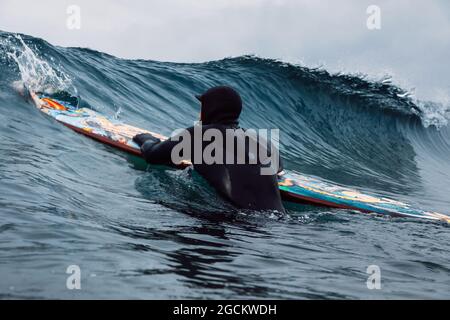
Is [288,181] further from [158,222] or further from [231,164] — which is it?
[158,222]

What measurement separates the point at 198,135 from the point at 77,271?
7.51ft

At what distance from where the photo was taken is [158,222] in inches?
139

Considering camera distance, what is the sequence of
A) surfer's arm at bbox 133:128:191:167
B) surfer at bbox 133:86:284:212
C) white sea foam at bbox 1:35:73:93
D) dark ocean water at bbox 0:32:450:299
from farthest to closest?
white sea foam at bbox 1:35:73:93 < surfer's arm at bbox 133:128:191:167 < surfer at bbox 133:86:284:212 < dark ocean water at bbox 0:32:450:299

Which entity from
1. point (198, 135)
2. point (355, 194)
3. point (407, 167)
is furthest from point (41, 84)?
point (407, 167)

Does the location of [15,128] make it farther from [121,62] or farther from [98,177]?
[121,62]

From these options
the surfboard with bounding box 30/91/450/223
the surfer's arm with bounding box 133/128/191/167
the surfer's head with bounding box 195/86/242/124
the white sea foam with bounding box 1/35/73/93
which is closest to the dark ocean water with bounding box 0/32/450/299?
the white sea foam with bounding box 1/35/73/93

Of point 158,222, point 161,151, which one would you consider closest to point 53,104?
point 161,151

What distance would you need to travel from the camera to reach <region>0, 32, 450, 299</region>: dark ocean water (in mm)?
2324

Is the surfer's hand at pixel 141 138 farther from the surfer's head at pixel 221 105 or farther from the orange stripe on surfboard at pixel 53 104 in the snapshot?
the orange stripe on surfboard at pixel 53 104

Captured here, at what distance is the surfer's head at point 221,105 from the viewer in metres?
4.45

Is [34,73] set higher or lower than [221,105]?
higher

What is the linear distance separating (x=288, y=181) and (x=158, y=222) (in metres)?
2.31

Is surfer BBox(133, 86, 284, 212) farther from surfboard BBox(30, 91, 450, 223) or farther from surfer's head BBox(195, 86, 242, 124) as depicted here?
surfboard BBox(30, 91, 450, 223)
